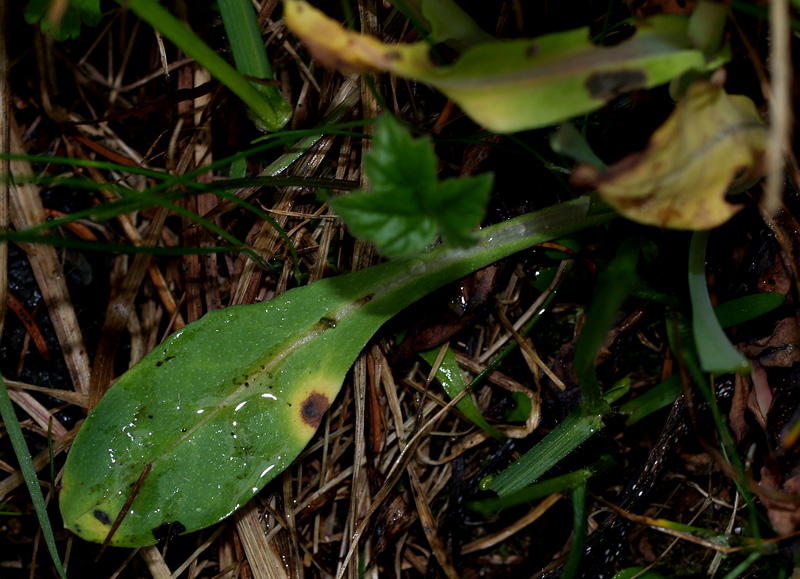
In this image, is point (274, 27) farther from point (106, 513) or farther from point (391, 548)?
point (391, 548)

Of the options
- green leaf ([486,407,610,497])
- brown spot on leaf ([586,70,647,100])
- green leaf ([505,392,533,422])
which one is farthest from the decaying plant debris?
brown spot on leaf ([586,70,647,100])

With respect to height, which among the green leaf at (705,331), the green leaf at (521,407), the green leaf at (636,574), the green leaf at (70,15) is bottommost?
the green leaf at (636,574)

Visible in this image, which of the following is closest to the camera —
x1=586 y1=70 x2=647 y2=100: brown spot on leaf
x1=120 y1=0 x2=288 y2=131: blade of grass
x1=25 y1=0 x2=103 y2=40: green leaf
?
x1=586 y1=70 x2=647 y2=100: brown spot on leaf

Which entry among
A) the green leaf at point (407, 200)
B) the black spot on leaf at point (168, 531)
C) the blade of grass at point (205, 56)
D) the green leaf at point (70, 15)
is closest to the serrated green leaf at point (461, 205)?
the green leaf at point (407, 200)

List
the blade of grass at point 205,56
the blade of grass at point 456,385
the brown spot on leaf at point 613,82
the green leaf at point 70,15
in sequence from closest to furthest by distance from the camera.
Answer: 1. the brown spot on leaf at point 613,82
2. the blade of grass at point 205,56
3. the green leaf at point 70,15
4. the blade of grass at point 456,385

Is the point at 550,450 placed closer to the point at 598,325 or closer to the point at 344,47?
the point at 598,325

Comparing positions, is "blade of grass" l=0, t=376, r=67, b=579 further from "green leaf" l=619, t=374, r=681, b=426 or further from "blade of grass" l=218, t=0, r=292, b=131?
"green leaf" l=619, t=374, r=681, b=426

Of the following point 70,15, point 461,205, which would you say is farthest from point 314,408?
point 70,15

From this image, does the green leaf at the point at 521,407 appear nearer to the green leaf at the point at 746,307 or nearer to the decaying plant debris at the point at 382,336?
the decaying plant debris at the point at 382,336
